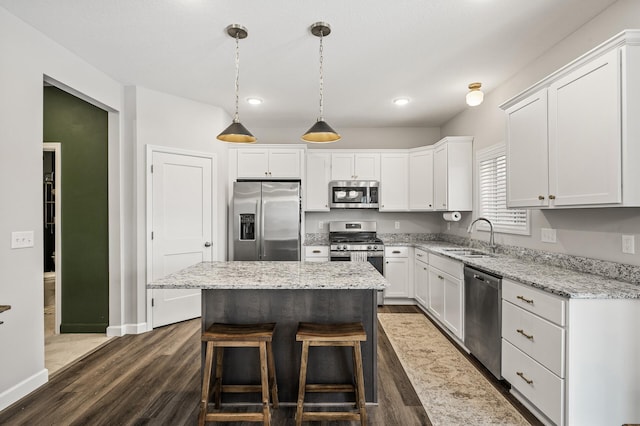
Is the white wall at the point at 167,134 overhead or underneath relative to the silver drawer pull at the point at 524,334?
overhead

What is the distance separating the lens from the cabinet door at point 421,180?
4699 mm

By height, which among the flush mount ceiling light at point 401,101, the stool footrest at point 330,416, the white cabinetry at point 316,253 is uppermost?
the flush mount ceiling light at point 401,101

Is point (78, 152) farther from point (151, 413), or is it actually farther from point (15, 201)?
point (151, 413)

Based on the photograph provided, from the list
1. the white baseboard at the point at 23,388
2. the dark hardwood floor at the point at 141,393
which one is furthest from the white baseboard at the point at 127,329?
the white baseboard at the point at 23,388

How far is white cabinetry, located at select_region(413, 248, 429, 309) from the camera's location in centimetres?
421

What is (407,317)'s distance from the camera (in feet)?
13.7

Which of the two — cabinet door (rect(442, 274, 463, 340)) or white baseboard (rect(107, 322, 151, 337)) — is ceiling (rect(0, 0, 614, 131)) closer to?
cabinet door (rect(442, 274, 463, 340))

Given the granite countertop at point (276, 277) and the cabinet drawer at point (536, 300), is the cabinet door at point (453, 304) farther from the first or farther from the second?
the granite countertop at point (276, 277)

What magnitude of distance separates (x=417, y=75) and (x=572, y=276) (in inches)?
88.2

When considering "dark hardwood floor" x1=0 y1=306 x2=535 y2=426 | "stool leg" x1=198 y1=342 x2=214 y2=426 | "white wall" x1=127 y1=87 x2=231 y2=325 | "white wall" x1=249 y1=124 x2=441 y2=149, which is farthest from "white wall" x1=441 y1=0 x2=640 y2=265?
"white wall" x1=127 y1=87 x2=231 y2=325

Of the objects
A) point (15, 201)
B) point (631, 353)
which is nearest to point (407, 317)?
point (631, 353)

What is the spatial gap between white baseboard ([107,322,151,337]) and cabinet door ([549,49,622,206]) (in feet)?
13.2

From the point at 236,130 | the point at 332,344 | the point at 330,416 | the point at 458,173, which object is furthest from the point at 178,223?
the point at 458,173

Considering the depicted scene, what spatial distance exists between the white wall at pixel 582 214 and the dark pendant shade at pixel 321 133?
74.0 inches
